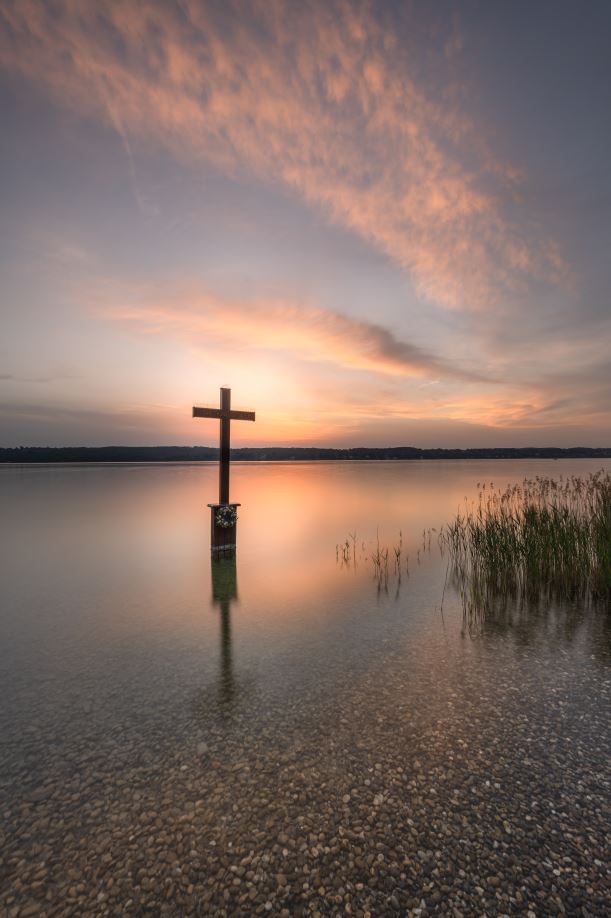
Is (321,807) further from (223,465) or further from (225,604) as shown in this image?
(223,465)

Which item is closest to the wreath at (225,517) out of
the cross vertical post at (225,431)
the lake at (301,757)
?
the cross vertical post at (225,431)

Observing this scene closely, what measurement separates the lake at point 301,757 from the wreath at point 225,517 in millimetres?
3838

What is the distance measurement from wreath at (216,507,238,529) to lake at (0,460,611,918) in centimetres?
384

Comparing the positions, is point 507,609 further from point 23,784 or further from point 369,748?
point 23,784

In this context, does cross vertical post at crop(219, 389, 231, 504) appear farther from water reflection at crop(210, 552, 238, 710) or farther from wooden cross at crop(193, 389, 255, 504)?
water reflection at crop(210, 552, 238, 710)

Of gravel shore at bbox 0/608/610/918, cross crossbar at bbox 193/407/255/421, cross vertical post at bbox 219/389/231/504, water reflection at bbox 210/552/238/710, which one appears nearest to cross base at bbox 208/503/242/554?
water reflection at bbox 210/552/238/710

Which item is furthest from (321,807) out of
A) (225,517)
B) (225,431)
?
(225,431)

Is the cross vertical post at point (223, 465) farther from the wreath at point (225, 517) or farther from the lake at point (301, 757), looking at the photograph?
the lake at point (301, 757)

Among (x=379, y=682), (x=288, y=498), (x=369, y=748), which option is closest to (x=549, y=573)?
(x=379, y=682)

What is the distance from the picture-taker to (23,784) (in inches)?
170

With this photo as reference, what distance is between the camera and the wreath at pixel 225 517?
14227 millimetres

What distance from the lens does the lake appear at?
320 centimetres

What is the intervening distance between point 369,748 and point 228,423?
10.8m

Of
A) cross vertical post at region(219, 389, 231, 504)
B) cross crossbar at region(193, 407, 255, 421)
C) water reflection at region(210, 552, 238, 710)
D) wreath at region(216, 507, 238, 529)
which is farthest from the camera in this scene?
wreath at region(216, 507, 238, 529)
